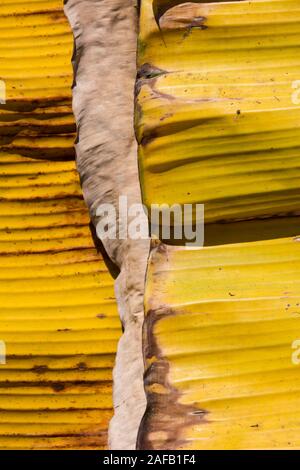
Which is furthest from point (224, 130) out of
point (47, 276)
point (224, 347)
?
point (47, 276)

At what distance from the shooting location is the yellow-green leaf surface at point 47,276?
4.06 ft

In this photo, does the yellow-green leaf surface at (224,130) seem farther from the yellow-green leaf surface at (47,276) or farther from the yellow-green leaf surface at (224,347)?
the yellow-green leaf surface at (47,276)

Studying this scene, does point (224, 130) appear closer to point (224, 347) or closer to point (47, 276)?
point (224, 347)

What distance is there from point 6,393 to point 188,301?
410mm

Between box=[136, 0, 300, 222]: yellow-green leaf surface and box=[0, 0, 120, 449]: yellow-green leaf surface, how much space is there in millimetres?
263

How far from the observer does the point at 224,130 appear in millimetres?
1073

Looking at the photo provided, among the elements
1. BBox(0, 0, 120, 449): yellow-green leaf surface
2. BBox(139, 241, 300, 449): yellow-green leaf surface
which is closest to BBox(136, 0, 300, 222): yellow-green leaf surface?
BBox(139, 241, 300, 449): yellow-green leaf surface

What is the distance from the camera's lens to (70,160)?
1.33m

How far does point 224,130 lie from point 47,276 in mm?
405

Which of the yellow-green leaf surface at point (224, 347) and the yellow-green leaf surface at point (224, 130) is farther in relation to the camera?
the yellow-green leaf surface at point (224, 130)

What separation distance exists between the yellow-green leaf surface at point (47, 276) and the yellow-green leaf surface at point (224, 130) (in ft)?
0.86

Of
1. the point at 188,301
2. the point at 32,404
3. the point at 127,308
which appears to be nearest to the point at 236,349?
the point at 188,301

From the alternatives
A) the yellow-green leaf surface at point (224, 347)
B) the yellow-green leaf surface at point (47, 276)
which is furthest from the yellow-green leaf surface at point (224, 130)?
the yellow-green leaf surface at point (47, 276)
